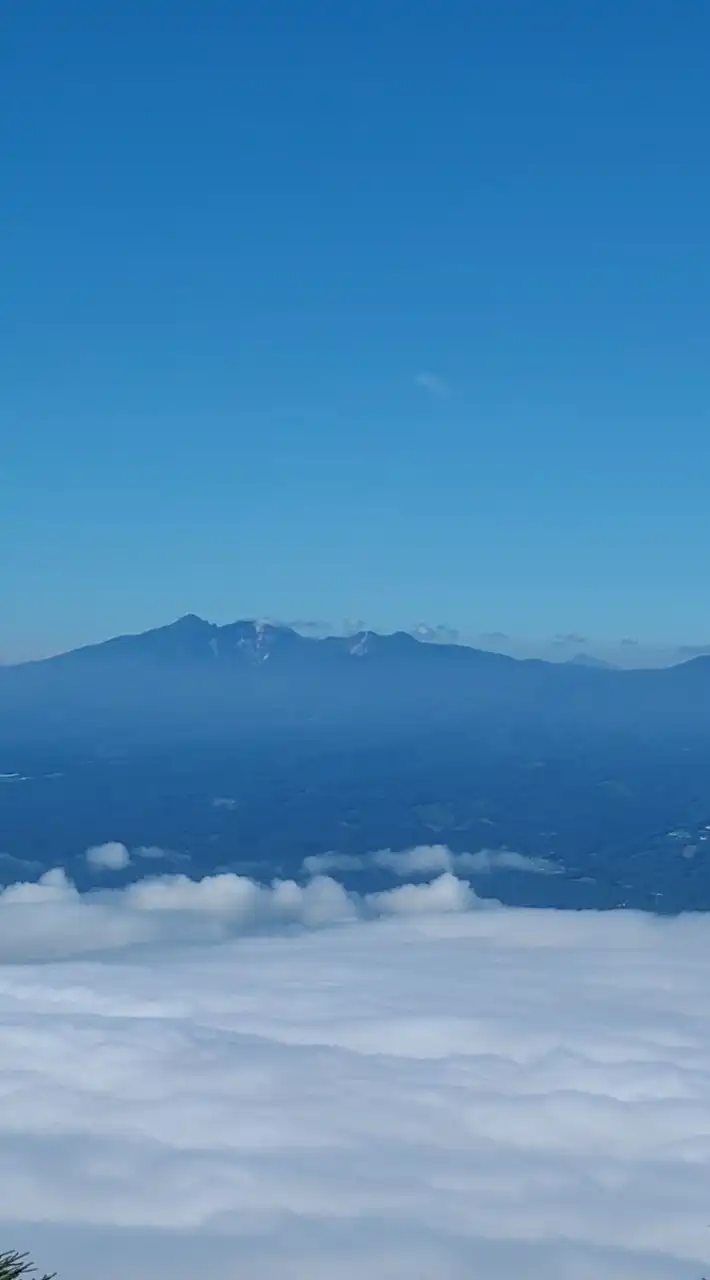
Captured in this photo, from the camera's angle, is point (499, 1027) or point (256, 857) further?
point (256, 857)

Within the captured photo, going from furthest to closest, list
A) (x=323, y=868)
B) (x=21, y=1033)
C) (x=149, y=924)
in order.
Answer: (x=323, y=868), (x=149, y=924), (x=21, y=1033)

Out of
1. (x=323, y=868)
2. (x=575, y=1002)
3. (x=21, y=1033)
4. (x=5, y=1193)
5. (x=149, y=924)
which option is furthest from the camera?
(x=323, y=868)

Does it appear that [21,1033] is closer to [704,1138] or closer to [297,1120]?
[297,1120]

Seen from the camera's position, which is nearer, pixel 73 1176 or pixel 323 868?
pixel 73 1176

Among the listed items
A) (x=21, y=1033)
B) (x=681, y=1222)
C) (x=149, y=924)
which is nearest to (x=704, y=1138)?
(x=681, y=1222)

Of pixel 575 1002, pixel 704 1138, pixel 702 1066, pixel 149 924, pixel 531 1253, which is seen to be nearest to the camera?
pixel 531 1253

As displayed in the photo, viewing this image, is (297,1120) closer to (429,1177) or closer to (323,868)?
(429,1177)

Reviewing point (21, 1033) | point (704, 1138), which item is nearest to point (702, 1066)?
point (704, 1138)

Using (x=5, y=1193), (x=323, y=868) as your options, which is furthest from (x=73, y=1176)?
(x=323, y=868)

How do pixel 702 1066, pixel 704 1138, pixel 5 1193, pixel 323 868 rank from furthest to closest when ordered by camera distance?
pixel 323 868 < pixel 702 1066 < pixel 704 1138 < pixel 5 1193
